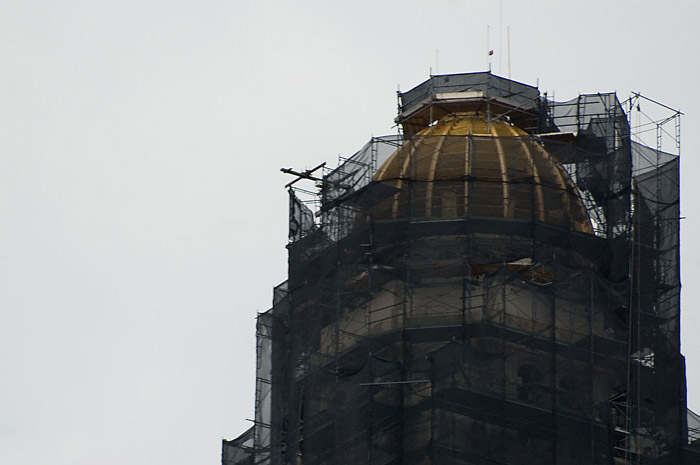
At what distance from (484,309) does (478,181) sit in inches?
303

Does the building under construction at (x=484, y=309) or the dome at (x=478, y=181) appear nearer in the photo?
the building under construction at (x=484, y=309)

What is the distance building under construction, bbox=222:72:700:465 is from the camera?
9306 cm

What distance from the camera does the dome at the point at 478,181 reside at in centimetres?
10062

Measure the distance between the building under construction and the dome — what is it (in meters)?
0.08

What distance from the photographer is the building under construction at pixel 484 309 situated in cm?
9306

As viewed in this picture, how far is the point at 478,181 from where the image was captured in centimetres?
10106

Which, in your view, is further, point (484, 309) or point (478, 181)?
point (478, 181)

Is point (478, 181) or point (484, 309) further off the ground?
point (478, 181)

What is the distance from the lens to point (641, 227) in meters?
101

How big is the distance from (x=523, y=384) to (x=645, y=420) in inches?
202

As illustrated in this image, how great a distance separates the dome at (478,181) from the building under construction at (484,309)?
0.08m

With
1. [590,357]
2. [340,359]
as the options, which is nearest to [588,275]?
[590,357]

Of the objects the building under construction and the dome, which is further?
the dome

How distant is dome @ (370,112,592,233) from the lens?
100625 mm
